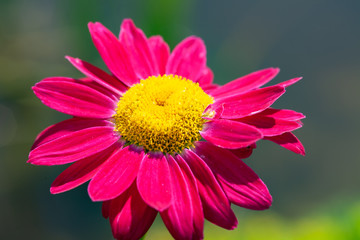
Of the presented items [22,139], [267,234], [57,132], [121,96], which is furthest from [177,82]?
[22,139]

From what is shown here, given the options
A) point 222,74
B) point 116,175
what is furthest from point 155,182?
point 222,74

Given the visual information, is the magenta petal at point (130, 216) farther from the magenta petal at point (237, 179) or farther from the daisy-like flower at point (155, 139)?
the magenta petal at point (237, 179)

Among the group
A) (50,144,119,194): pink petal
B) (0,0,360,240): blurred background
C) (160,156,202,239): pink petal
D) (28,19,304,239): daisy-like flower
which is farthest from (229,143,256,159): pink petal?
(0,0,360,240): blurred background

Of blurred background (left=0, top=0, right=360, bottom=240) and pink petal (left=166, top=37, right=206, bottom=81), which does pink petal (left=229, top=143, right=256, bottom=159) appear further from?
blurred background (left=0, top=0, right=360, bottom=240)

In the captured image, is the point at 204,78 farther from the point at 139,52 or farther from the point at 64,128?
the point at 64,128

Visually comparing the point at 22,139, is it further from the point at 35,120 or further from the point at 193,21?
the point at 193,21

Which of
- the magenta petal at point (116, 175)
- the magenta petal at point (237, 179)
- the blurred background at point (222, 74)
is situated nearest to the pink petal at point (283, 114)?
the magenta petal at point (237, 179)
